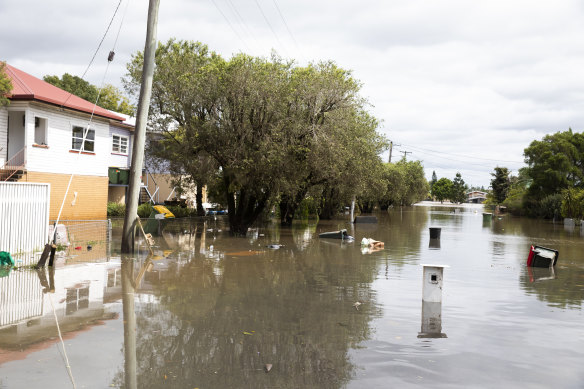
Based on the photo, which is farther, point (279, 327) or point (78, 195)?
point (78, 195)

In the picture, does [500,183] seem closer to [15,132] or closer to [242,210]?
[242,210]

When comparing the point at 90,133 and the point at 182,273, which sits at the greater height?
the point at 90,133

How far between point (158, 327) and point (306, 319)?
8.77 feet

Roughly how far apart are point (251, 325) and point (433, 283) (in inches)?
137

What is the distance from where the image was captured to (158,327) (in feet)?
26.4

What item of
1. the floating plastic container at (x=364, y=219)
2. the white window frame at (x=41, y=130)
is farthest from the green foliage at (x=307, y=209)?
the white window frame at (x=41, y=130)

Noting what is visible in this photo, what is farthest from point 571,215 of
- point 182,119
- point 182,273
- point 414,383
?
point 414,383

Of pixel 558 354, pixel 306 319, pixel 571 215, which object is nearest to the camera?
pixel 558 354

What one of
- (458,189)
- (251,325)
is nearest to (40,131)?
(251,325)

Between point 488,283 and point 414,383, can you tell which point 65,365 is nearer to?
point 414,383

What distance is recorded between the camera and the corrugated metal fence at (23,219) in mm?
12883

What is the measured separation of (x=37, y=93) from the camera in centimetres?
2417

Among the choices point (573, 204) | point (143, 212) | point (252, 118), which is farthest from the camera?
point (573, 204)

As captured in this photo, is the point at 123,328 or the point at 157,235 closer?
the point at 123,328
